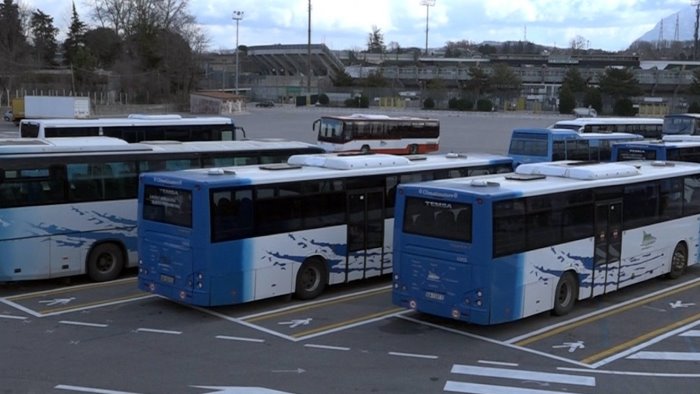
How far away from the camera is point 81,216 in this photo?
54.0ft

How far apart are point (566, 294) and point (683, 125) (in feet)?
107

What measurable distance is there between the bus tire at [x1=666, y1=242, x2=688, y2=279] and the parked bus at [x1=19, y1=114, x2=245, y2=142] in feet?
54.4

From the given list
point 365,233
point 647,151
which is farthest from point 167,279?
point 647,151

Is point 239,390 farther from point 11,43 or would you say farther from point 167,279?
point 11,43

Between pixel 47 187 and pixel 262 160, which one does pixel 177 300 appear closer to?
pixel 47 187

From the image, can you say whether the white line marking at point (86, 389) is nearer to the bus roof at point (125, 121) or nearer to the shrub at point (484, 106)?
the bus roof at point (125, 121)

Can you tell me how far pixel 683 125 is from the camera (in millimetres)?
43562

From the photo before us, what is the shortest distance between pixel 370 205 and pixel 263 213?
253 centimetres

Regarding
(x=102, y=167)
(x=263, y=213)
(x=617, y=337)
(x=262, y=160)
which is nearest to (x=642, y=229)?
(x=617, y=337)

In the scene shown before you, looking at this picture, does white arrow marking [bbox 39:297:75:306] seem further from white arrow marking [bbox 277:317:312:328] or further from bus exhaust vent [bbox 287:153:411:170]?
bus exhaust vent [bbox 287:153:411:170]

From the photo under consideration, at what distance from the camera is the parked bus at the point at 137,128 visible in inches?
1048

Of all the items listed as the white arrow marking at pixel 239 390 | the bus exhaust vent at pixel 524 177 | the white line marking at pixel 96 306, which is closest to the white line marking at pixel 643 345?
the bus exhaust vent at pixel 524 177

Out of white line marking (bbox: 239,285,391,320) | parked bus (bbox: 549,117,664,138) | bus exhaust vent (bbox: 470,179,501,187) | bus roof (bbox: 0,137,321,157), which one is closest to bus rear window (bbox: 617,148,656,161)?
bus roof (bbox: 0,137,321,157)

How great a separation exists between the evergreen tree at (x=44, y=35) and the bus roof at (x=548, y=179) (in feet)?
335
